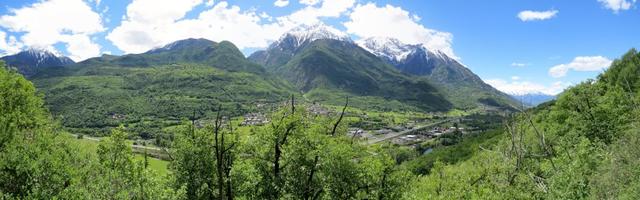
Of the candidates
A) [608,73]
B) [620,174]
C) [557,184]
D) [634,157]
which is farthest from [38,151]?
[608,73]

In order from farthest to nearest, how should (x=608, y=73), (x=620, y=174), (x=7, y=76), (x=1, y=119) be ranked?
1. (x=608, y=73)
2. (x=7, y=76)
3. (x=1, y=119)
4. (x=620, y=174)

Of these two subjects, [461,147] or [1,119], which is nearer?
[1,119]

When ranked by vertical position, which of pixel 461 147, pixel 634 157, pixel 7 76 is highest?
pixel 7 76

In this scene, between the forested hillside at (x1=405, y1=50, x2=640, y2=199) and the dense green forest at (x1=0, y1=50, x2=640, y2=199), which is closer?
the dense green forest at (x1=0, y1=50, x2=640, y2=199)

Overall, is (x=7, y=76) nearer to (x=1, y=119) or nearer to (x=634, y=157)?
(x=1, y=119)

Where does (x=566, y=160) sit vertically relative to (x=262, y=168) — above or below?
above

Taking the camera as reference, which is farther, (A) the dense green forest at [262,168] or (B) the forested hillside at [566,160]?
(B) the forested hillside at [566,160]

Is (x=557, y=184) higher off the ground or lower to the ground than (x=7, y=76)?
lower

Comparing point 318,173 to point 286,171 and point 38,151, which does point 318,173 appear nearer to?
point 286,171

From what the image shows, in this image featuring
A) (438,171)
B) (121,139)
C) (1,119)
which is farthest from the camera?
(438,171)

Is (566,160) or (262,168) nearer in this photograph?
(262,168)
